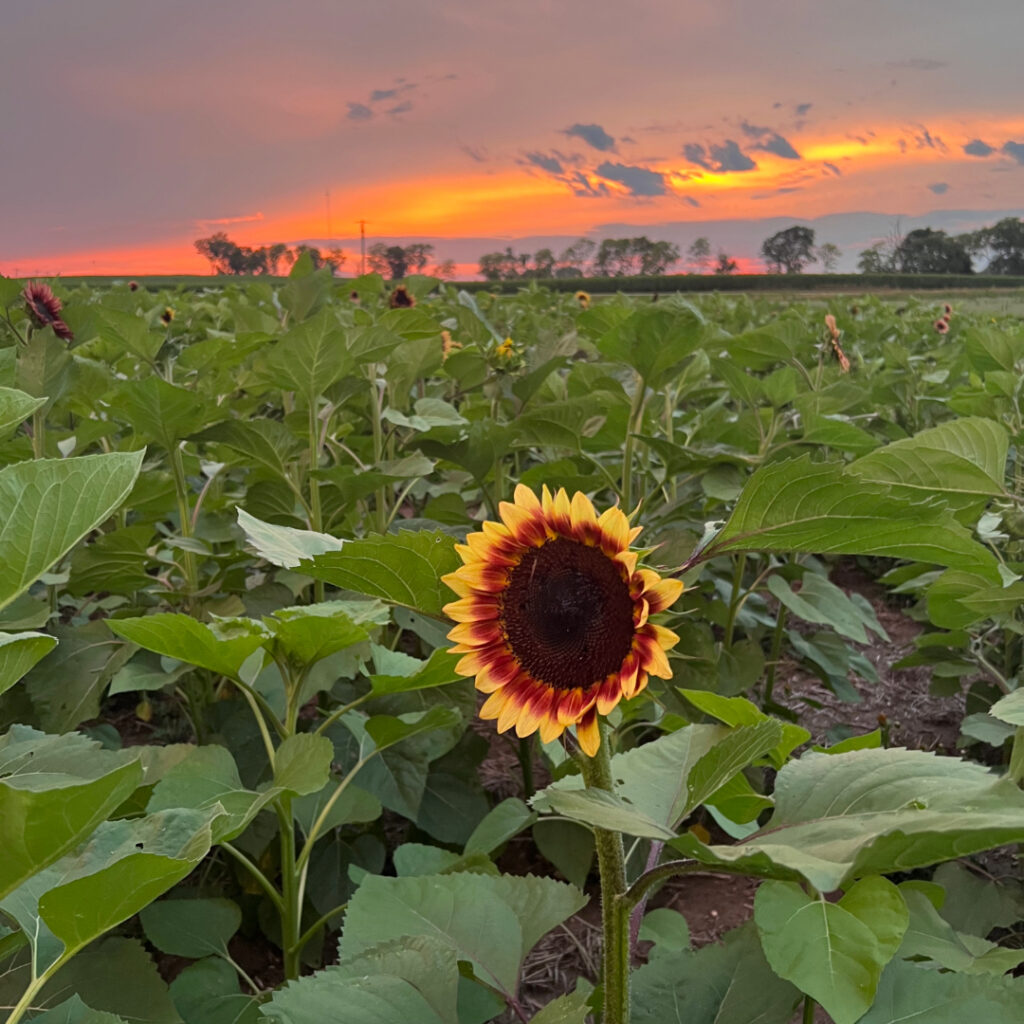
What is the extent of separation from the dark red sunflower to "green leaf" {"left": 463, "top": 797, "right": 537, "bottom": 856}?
166 centimetres

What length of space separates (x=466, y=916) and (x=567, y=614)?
39 centimetres

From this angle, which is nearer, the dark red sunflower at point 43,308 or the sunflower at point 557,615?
the sunflower at point 557,615

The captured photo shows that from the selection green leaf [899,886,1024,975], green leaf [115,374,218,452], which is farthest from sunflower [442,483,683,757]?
green leaf [115,374,218,452]

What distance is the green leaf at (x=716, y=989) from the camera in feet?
2.97

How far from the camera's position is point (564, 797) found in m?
0.72

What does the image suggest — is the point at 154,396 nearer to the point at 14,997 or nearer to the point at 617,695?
the point at 14,997

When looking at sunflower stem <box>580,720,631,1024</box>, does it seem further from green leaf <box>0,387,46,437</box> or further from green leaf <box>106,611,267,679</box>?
green leaf <box>0,387,46,437</box>

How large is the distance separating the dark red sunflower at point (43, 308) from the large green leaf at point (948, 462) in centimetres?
198

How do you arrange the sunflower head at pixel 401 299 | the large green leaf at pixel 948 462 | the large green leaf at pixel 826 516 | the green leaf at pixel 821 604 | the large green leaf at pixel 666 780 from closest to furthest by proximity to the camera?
the large green leaf at pixel 666 780 < the large green leaf at pixel 826 516 < the large green leaf at pixel 948 462 < the green leaf at pixel 821 604 < the sunflower head at pixel 401 299

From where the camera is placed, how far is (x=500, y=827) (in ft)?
5.10

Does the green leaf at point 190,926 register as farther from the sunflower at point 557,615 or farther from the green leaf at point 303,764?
the sunflower at point 557,615

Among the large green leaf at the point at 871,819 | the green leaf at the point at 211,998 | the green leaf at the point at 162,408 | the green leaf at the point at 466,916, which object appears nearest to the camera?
the large green leaf at the point at 871,819

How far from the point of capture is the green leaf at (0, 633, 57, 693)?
796 millimetres

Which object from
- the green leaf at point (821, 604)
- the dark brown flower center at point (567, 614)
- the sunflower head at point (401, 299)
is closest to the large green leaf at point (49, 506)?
the dark brown flower center at point (567, 614)
